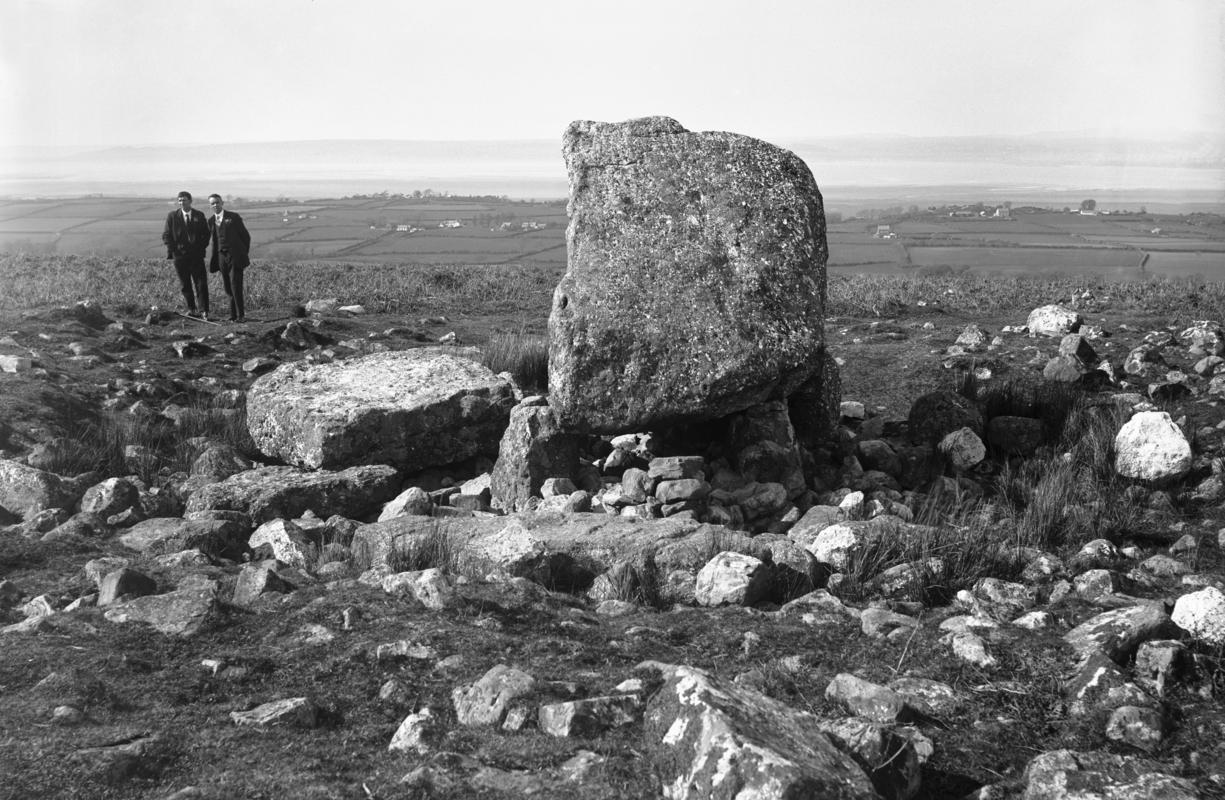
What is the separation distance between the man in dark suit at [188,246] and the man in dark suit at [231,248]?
9.7 inches

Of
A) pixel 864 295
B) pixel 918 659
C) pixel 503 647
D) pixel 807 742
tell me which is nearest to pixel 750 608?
pixel 918 659

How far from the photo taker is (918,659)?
16.1ft

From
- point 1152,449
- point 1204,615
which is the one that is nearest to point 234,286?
point 1152,449

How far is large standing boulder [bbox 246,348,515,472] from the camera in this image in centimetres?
891

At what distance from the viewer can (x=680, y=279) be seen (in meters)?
8.59

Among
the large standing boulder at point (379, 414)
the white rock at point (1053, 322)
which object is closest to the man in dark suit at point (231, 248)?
the large standing boulder at point (379, 414)

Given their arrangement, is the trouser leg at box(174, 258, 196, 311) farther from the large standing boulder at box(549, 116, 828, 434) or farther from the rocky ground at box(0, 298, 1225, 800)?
the large standing boulder at box(549, 116, 828, 434)

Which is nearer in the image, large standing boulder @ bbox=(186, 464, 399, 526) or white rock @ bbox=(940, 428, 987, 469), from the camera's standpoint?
large standing boulder @ bbox=(186, 464, 399, 526)

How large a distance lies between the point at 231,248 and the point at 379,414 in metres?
8.49

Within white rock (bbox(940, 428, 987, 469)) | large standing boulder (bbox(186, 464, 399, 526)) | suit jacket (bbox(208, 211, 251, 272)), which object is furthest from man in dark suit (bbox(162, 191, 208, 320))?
white rock (bbox(940, 428, 987, 469))

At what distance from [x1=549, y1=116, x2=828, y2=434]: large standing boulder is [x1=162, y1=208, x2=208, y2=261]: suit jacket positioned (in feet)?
30.2

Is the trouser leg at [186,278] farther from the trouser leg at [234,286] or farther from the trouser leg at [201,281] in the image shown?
the trouser leg at [234,286]

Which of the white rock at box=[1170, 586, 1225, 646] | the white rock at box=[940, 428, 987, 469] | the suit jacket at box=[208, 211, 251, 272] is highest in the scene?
the suit jacket at box=[208, 211, 251, 272]

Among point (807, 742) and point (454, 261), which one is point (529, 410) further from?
point (454, 261)
